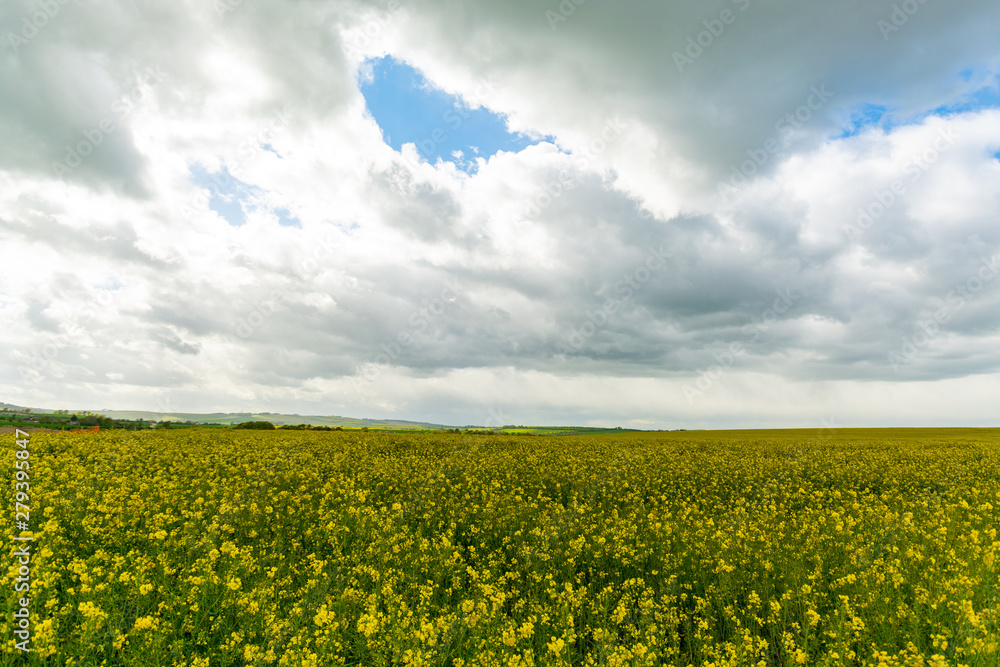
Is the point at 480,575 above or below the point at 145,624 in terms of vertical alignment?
below

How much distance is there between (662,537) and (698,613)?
2.70 metres

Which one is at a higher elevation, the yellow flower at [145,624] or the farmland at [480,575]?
the yellow flower at [145,624]

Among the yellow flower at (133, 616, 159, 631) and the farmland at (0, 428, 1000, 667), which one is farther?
the farmland at (0, 428, 1000, 667)

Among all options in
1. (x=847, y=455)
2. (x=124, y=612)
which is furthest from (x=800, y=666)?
(x=847, y=455)

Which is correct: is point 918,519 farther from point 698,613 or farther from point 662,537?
point 698,613

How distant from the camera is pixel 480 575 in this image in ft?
28.6

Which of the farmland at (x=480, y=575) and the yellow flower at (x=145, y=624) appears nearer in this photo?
the yellow flower at (x=145, y=624)

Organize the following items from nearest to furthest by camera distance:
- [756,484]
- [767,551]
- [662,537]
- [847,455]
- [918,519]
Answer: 1. [767,551]
2. [662,537]
3. [918,519]
4. [756,484]
5. [847,455]

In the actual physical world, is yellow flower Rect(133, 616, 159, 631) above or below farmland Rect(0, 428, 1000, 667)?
above

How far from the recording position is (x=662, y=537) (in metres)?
10.6

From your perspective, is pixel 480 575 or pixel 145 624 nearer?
pixel 145 624

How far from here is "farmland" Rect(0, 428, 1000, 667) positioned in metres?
6.04

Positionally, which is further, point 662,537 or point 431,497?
point 431,497

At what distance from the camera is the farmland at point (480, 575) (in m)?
6.04
